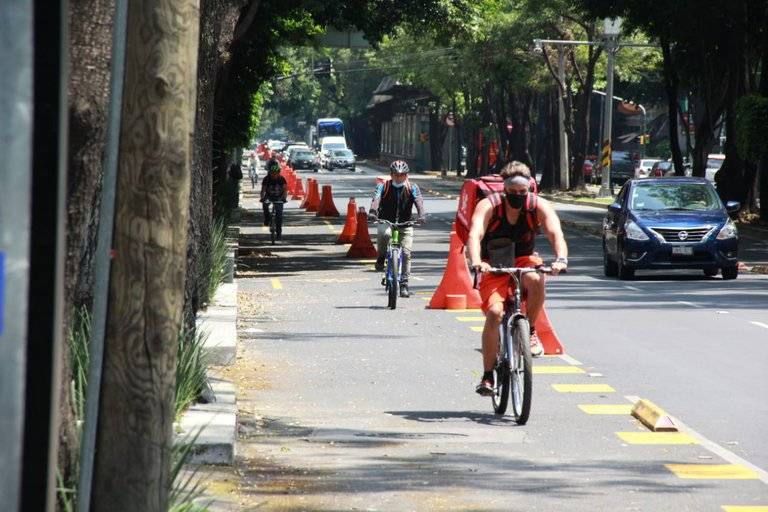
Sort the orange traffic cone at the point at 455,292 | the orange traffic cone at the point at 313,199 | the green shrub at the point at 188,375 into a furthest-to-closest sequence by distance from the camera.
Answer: the orange traffic cone at the point at 313,199 → the orange traffic cone at the point at 455,292 → the green shrub at the point at 188,375

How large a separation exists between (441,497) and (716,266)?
16765mm

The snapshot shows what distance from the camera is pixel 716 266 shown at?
2392 cm

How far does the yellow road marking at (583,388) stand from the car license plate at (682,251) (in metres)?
11.9

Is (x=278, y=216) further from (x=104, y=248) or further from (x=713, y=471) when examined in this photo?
(x=104, y=248)

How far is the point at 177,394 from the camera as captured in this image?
8.95 meters

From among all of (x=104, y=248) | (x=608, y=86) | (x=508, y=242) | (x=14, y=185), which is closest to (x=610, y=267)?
(x=508, y=242)

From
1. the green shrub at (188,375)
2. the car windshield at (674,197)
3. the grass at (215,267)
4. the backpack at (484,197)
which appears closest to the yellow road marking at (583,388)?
the backpack at (484,197)

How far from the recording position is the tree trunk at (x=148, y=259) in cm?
517

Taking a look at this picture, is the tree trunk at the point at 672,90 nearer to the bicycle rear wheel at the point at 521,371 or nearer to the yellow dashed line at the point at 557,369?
the yellow dashed line at the point at 557,369

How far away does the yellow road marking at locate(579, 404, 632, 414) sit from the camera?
1092 cm

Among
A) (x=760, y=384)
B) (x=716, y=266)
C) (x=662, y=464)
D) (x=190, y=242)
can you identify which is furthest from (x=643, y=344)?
(x=716, y=266)

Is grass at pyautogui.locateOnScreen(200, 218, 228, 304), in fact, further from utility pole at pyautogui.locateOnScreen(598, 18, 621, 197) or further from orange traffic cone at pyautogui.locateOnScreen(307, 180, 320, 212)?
utility pole at pyautogui.locateOnScreen(598, 18, 621, 197)

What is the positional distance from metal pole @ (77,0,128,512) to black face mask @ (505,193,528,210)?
589cm

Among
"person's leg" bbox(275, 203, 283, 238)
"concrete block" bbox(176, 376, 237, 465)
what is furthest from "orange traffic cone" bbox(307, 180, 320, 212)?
"concrete block" bbox(176, 376, 237, 465)
